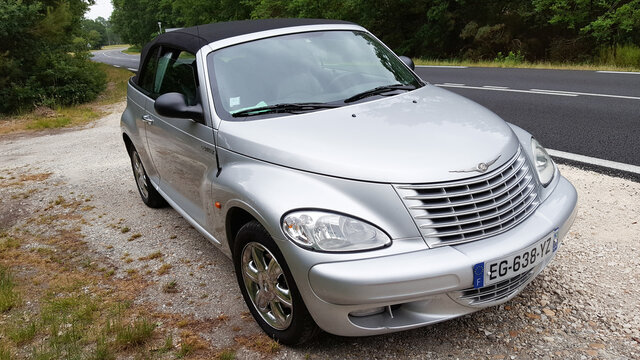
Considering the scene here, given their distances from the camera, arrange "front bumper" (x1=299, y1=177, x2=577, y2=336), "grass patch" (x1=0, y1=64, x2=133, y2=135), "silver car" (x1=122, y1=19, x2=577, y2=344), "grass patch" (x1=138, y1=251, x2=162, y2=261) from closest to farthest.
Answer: "front bumper" (x1=299, y1=177, x2=577, y2=336) < "silver car" (x1=122, y1=19, x2=577, y2=344) < "grass patch" (x1=138, y1=251, x2=162, y2=261) < "grass patch" (x1=0, y1=64, x2=133, y2=135)

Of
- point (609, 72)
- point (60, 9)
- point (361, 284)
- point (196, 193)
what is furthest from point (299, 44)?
point (60, 9)

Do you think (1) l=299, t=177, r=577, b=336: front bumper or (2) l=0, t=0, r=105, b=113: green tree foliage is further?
(2) l=0, t=0, r=105, b=113: green tree foliage

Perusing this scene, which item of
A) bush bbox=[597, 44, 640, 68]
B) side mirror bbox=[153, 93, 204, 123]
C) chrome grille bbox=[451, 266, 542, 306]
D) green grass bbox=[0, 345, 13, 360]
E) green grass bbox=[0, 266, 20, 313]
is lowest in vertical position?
bush bbox=[597, 44, 640, 68]

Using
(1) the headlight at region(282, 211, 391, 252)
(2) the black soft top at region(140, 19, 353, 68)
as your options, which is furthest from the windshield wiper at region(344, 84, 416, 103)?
(1) the headlight at region(282, 211, 391, 252)

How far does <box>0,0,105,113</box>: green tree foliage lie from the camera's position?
13961 mm

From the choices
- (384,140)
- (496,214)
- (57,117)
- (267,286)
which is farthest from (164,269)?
(57,117)

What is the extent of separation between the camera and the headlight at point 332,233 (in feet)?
8.21

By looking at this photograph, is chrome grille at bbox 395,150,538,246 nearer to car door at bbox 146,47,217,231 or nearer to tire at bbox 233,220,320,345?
tire at bbox 233,220,320,345

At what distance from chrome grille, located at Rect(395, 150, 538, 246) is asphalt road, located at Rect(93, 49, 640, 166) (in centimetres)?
368

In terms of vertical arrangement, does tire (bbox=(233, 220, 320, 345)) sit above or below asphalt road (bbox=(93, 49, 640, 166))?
above

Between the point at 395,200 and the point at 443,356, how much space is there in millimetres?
921

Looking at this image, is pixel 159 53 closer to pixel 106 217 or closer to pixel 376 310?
pixel 106 217

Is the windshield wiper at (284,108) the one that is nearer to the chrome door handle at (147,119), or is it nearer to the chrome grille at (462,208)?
the chrome grille at (462,208)

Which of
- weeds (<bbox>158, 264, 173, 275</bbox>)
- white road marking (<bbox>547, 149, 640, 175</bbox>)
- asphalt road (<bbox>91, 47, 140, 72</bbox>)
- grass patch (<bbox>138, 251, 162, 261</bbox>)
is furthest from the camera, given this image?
asphalt road (<bbox>91, 47, 140, 72</bbox>)
